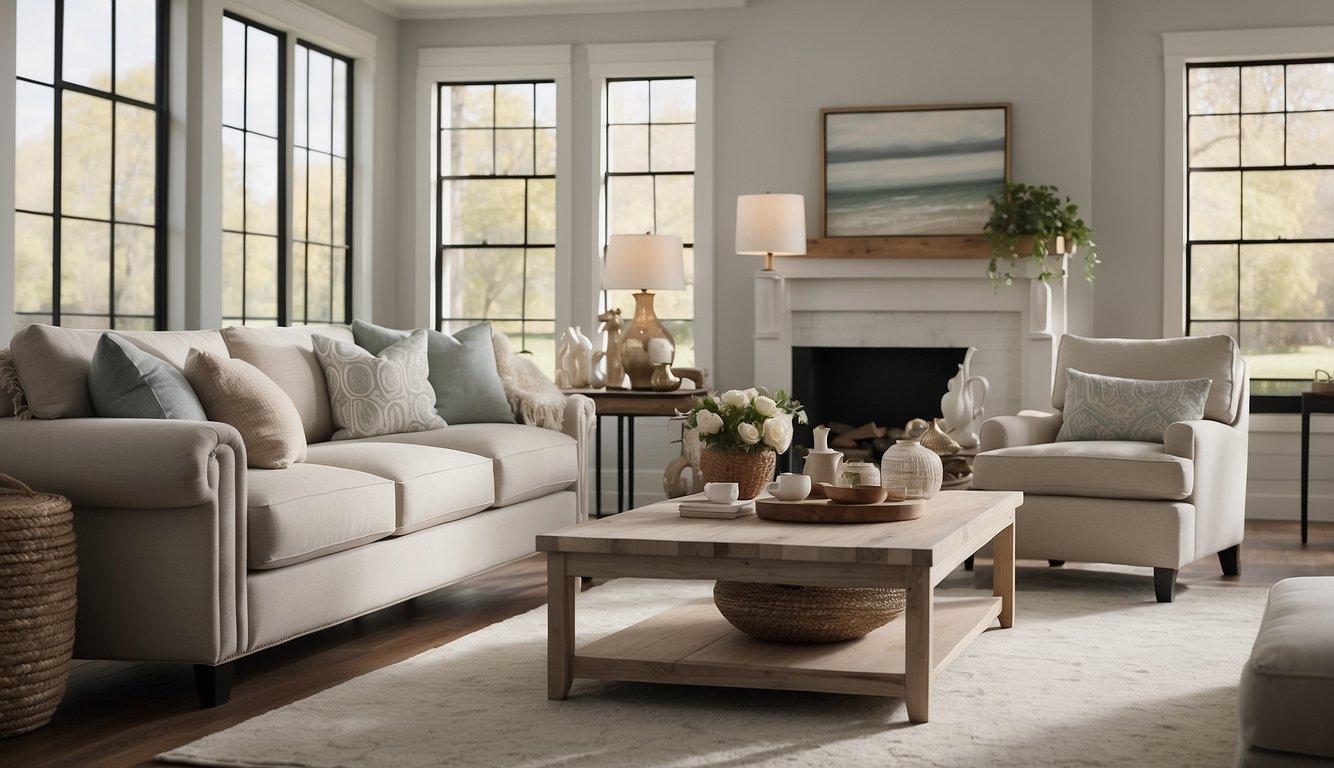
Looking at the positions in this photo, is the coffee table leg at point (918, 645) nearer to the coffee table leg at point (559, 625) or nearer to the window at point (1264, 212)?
the coffee table leg at point (559, 625)

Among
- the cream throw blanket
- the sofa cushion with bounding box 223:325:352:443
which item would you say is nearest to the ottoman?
the sofa cushion with bounding box 223:325:352:443

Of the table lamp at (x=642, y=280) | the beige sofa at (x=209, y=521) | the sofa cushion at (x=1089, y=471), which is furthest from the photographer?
the table lamp at (x=642, y=280)

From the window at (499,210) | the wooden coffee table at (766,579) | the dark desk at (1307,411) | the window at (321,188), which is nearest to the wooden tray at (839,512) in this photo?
the wooden coffee table at (766,579)

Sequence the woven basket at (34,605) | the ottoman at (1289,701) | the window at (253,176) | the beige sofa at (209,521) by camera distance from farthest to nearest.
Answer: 1. the window at (253,176)
2. the beige sofa at (209,521)
3. the woven basket at (34,605)
4. the ottoman at (1289,701)

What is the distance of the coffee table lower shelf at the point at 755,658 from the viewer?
3.09 m

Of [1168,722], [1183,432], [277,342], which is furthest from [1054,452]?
[277,342]

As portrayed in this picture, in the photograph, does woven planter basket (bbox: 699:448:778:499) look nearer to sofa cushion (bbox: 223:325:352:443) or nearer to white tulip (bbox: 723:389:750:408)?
white tulip (bbox: 723:389:750:408)

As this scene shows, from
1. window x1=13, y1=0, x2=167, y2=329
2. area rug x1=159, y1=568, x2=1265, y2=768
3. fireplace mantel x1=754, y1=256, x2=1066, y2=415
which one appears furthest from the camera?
fireplace mantel x1=754, y1=256, x2=1066, y2=415

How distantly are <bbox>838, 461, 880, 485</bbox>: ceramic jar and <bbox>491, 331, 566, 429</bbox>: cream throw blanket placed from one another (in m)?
2.00

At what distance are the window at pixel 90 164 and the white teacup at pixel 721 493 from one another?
9.94ft

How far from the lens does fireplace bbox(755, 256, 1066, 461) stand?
6797 millimetres

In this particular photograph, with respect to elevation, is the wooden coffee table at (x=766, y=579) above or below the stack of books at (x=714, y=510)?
below

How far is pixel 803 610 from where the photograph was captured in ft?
11.0

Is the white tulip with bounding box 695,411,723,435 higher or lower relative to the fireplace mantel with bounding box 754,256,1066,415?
lower
